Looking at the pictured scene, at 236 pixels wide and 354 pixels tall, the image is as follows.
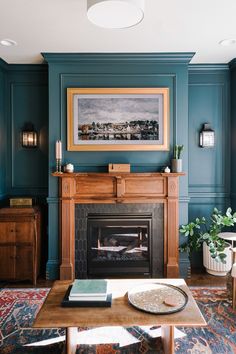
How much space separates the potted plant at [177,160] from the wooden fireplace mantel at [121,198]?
0.31 ft

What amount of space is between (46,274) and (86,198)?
3.18 feet

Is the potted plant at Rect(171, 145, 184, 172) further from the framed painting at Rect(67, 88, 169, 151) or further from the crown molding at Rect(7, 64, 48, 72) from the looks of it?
the crown molding at Rect(7, 64, 48, 72)

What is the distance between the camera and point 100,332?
2.17 metres

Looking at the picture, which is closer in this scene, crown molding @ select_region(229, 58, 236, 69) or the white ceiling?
the white ceiling

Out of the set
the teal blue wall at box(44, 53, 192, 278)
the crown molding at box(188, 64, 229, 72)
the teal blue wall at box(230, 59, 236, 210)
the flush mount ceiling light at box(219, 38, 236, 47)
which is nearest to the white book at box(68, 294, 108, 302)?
the teal blue wall at box(44, 53, 192, 278)

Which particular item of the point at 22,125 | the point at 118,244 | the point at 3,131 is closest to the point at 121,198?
the point at 118,244

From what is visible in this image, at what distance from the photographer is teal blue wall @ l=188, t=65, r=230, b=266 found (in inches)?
140

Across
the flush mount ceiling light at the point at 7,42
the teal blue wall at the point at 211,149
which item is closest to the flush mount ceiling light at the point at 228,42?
the teal blue wall at the point at 211,149

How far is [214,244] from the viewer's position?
10.4 ft

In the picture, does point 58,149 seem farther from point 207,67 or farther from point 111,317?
point 207,67

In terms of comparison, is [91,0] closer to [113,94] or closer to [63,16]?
[63,16]

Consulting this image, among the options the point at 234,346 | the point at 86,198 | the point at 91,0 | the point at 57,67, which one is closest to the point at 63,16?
the point at 91,0

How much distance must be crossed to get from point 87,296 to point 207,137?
2388 mm

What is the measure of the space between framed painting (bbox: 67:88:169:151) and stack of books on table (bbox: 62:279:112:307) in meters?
1.72
